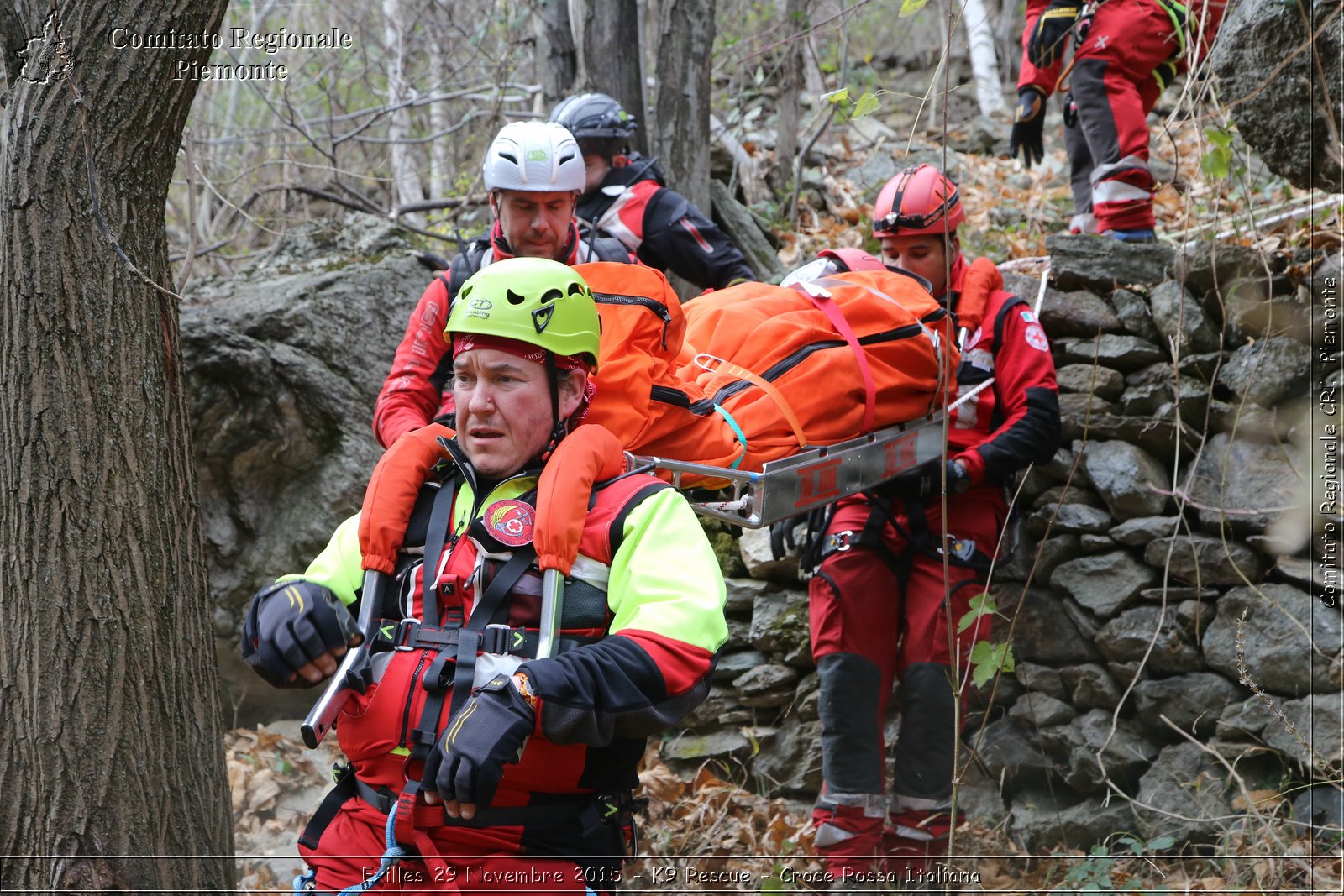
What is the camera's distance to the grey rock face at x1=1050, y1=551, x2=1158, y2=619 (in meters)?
5.13

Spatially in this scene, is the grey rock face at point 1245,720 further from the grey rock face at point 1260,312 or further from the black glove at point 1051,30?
the black glove at point 1051,30

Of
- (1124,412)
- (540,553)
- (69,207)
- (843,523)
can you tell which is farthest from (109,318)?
(1124,412)

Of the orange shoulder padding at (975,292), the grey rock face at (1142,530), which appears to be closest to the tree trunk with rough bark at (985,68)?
the orange shoulder padding at (975,292)

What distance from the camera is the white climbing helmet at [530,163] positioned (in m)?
4.20

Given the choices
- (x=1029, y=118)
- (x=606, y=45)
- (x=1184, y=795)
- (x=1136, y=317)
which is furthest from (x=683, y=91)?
(x=1184, y=795)

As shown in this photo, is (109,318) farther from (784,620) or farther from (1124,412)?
(1124,412)

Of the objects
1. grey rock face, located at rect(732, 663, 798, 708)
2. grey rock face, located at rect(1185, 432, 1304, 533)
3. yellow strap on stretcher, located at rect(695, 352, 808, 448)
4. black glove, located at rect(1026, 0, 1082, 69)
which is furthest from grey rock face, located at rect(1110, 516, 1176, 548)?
black glove, located at rect(1026, 0, 1082, 69)

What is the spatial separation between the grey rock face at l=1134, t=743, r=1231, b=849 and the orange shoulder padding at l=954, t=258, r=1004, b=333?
7.04 feet

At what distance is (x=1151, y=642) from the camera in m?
4.98

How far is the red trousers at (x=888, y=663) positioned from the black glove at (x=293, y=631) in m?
2.49

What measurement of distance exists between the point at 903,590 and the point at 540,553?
247 centimetres

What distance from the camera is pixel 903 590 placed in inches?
181

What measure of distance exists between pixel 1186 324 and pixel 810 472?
2.79 m

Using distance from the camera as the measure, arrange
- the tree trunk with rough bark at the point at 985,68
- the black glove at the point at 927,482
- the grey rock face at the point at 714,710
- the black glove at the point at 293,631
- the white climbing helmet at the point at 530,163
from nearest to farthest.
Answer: the black glove at the point at 293,631 → the white climbing helmet at the point at 530,163 → the black glove at the point at 927,482 → the grey rock face at the point at 714,710 → the tree trunk with rough bark at the point at 985,68
